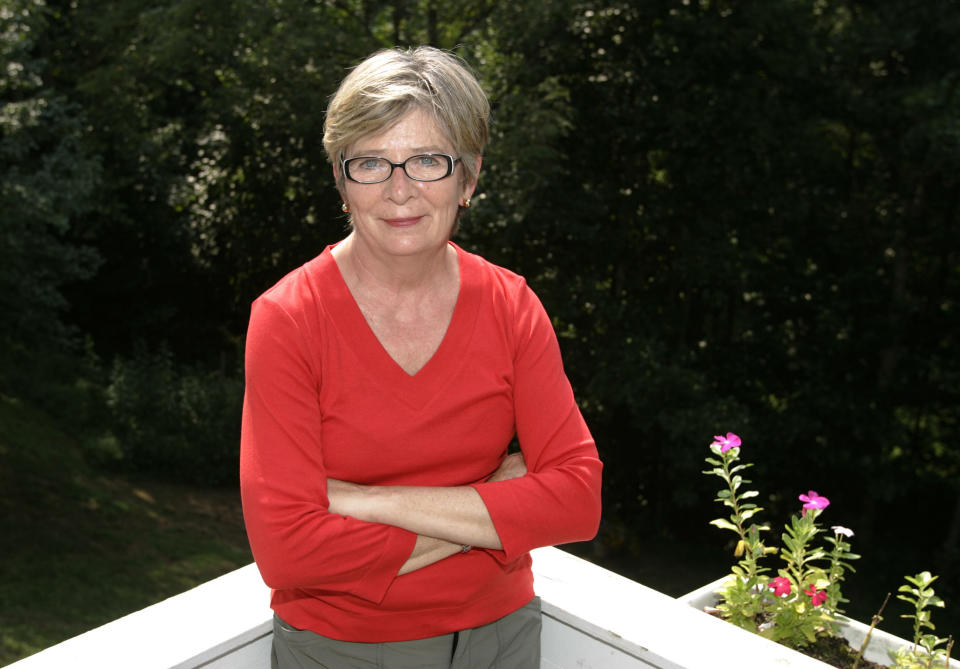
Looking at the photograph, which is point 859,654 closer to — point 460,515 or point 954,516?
point 460,515

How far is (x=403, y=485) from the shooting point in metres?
1.47

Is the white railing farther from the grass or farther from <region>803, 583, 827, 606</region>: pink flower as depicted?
the grass

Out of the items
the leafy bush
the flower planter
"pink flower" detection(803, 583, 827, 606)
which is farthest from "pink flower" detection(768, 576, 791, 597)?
the leafy bush

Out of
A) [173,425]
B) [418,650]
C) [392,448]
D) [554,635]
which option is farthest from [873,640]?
[173,425]

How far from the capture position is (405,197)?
144 cm

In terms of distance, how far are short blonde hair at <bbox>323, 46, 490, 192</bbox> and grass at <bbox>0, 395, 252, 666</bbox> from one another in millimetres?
5540

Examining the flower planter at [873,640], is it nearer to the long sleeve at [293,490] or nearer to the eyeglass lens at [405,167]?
the long sleeve at [293,490]

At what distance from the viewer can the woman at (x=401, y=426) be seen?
1386 millimetres

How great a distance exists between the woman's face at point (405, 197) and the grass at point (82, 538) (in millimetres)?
5455

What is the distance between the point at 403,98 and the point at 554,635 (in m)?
1.00

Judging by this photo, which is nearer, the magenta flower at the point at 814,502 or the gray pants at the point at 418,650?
the gray pants at the point at 418,650

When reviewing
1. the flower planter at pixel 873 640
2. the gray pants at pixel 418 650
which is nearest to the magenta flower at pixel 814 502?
the flower planter at pixel 873 640

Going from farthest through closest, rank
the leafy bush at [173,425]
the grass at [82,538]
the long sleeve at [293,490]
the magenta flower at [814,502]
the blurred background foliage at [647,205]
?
1. the leafy bush at [173,425]
2. the blurred background foliage at [647,205]
3. the grass at [82,538]
4. the magenta flower at [814,502]
5. the long sleeve at [293,490]

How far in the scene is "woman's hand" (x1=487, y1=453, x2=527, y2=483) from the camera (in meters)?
1.59
